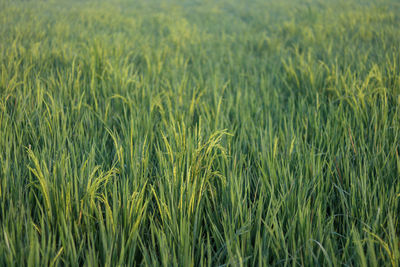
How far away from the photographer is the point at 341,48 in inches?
102

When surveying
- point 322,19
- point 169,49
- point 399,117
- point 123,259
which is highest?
point 322,19

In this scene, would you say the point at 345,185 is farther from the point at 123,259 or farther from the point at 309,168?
the point at 123,259

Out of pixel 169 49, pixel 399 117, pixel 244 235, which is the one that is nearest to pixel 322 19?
pixel 169 49

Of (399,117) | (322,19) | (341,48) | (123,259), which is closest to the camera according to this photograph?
(123,259)

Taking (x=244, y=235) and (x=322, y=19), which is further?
(x=322, y=19)

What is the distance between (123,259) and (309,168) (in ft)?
2.23

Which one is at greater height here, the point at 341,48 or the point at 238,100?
the point at 341,48

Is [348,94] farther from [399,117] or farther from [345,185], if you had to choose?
[345,185]

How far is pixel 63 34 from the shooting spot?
3.12 meters

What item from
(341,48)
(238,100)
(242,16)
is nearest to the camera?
(238,100)

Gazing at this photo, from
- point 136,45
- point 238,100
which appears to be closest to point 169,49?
point 136,45

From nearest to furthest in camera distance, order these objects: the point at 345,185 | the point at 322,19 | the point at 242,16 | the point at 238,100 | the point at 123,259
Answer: the point at 123,259 → the point at 345,185 → the point at 238,100 → the point at 322,19 → the point at 242,16

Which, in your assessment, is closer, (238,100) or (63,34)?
(238,100)

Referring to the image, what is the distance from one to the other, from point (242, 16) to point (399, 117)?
4994 mm
